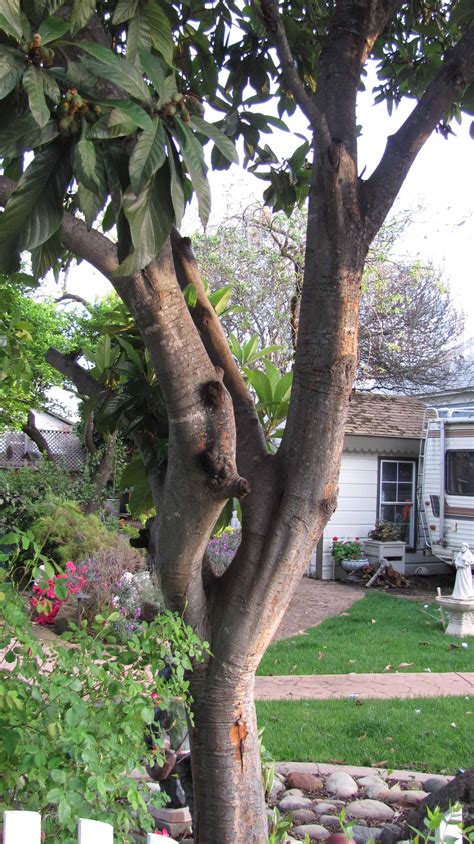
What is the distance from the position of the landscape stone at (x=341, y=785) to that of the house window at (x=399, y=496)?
10.9 meters

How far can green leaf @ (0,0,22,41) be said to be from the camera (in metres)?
1.60

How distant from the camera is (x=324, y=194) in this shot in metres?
3.15

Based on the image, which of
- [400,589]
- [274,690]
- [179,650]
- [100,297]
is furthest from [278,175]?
[100,297]

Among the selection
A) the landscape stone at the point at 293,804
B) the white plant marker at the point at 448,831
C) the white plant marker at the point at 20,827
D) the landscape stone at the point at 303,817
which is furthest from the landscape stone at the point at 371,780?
the white plant marker at the point at 20,827

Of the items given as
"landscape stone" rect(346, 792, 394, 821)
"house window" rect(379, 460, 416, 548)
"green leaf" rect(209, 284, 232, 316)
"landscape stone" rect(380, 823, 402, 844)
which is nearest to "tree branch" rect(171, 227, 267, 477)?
"green leaf" rect(209, 284, 232, 316)

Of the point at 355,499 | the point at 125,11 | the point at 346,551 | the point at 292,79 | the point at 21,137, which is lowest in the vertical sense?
the point at 346,551

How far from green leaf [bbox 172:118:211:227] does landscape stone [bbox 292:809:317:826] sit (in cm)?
360

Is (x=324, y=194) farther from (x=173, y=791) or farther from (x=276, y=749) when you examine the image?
(x=276, y=749)

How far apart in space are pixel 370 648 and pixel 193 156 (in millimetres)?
7808

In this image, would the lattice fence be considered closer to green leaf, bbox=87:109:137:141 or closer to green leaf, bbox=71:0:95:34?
green leaf, bbox=71:0:95:34

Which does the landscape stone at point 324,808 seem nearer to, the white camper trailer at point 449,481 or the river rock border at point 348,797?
the river rock border at point 348,797

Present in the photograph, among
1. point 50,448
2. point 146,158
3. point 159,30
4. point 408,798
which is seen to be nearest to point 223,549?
point 408,798

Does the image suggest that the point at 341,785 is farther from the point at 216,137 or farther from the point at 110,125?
the point at 110,125

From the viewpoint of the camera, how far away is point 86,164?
68.2 inches
